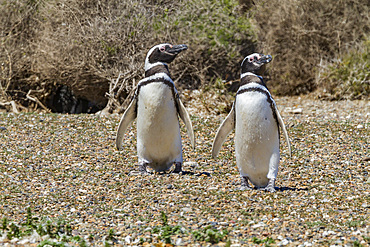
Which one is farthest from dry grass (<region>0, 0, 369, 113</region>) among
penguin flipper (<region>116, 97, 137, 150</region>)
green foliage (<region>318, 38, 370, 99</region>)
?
penguin flipper (<region>116, 97, 137, 150</region>)

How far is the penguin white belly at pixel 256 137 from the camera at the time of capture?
5070mm

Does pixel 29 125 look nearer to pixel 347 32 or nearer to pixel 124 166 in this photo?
pixel 124 166

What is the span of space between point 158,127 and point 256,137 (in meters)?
1.12

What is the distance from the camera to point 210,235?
12.5ft

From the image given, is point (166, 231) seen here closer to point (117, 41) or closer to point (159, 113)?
point (159, 113)

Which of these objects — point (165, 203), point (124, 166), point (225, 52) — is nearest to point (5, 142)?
point (124, 166)

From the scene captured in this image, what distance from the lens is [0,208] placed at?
16.0ft

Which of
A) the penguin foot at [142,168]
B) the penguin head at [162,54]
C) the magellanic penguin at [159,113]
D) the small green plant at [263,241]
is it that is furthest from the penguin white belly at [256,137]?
Answer: the small green plant at [263,241]

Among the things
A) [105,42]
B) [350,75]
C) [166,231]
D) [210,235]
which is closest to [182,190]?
[166,231]

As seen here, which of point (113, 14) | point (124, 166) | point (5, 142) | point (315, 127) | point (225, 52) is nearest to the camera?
point (124, 166)

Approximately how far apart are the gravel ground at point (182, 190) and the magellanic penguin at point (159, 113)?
0.73 feet

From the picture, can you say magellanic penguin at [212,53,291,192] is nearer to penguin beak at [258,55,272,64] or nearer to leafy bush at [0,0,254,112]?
penguin beak at [258,55,272,64]

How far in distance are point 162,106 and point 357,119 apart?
5153 mm

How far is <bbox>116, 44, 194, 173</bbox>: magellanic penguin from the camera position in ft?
18.5
